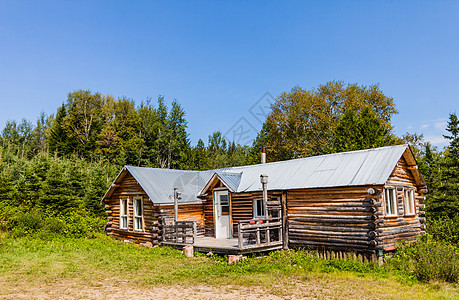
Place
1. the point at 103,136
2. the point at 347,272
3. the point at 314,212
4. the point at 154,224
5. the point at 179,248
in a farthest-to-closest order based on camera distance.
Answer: the point at 103,136 → the point at 154,224 → the point at 179,248 → the point at 314,212 → the point at 347,272

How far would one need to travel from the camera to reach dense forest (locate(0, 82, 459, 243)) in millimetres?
24277

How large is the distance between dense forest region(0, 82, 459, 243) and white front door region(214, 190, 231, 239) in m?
8.86

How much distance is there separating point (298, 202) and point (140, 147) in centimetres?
3749

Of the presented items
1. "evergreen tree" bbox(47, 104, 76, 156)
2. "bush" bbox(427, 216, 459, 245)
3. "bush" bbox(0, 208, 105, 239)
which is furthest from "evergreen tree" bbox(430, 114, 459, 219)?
"evergreen tree" bbox(47, 104, 76, 156)

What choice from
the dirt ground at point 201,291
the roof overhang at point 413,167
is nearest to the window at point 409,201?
the roof overhang at point 413,167

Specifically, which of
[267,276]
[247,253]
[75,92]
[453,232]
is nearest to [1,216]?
[247,253]

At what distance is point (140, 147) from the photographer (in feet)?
170

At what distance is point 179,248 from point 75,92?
141ft

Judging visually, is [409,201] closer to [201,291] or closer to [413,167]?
[413,167]

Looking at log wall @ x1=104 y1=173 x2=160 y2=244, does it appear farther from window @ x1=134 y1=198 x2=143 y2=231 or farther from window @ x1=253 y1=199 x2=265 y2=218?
window @ x1=253 y1=199 x2=265 y2=218

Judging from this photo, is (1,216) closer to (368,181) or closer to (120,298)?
(120,298)

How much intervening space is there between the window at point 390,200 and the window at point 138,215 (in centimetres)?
1396

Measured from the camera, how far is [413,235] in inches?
712

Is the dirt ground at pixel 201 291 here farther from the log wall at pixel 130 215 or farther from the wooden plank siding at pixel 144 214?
the log wall at pixel 130 215
